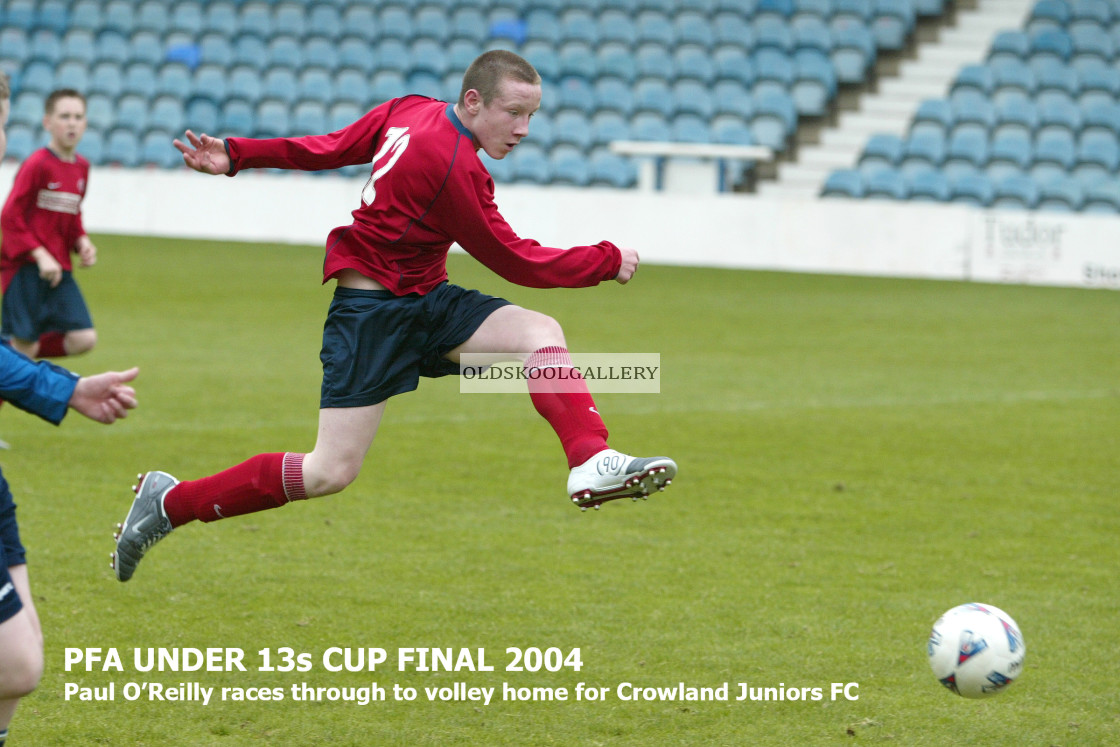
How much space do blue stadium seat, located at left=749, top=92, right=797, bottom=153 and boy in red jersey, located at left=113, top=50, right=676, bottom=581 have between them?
17393 mm

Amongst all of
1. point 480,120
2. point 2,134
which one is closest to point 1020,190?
point 480,120

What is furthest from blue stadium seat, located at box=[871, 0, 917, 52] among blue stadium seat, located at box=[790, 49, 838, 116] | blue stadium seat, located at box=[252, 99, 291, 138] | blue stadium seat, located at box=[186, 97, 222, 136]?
blue stadium seat, located at box=[186, 97, 222, 136]

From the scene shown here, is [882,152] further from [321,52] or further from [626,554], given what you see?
[626,554]

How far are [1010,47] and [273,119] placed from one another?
11842 millimetres

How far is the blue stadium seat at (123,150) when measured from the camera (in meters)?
23.2

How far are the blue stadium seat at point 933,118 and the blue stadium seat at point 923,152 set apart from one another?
0.56 ft

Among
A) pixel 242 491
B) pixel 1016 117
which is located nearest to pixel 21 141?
pixel 1016 117

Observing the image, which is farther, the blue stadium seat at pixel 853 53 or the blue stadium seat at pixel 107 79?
the blue stadium seat at pixel 107 79

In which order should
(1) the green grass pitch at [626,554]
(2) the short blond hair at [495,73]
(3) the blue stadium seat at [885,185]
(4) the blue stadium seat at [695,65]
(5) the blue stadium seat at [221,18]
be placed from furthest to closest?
(5) the blue stadium seat at [221,18], (4) the blue stadium seat at [695,65], (3) the blue stadium seat at [885,185], (2) the short blond hair at [495,73], (1) the green grass pitch at [626,554]

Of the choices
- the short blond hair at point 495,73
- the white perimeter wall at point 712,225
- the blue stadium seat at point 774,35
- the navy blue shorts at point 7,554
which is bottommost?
the navy blue shorts at point 7,554

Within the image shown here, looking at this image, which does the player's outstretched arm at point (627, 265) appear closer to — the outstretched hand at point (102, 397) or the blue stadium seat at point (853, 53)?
the outstretched hand at point (102, 397)

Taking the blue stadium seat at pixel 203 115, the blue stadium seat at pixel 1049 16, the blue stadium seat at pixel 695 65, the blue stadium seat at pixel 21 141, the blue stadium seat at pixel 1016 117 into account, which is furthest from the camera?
the blue stadium seat at pixel 203 115

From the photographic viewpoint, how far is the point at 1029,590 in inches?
220

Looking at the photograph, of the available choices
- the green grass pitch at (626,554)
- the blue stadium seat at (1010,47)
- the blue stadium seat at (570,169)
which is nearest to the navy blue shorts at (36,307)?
the green grass pitch at (626,554)
